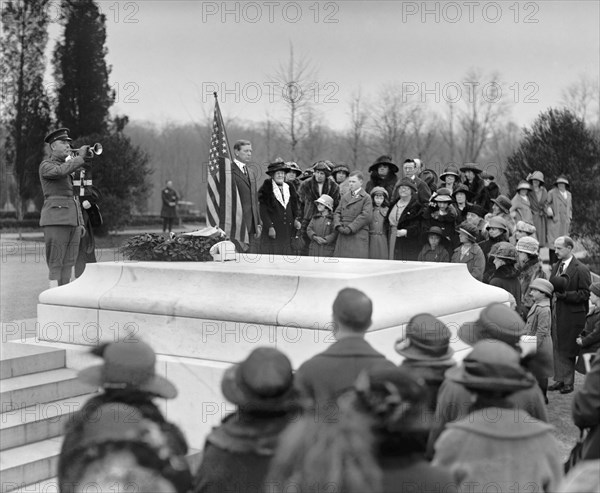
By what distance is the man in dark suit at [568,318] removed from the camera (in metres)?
8.42

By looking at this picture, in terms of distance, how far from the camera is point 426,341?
178 inches

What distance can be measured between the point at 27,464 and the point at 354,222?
234 inches

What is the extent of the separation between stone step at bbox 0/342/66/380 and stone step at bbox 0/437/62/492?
1014 millimetres

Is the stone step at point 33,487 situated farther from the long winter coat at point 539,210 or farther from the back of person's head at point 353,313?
the long winter coat at point 539,210

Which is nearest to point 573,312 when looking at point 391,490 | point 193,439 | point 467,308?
point 467,308

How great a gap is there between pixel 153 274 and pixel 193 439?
5.38 ft

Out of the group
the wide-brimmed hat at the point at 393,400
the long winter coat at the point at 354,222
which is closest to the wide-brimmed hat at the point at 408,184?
the long winter coat at the point at 354,222

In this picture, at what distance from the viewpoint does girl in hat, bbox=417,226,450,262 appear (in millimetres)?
9883

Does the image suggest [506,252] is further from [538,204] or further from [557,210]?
[557,210]

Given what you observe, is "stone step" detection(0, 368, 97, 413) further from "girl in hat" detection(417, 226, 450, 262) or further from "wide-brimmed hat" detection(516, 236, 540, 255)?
"wide-brimmed hat" detection(516, 236, 540, 255)

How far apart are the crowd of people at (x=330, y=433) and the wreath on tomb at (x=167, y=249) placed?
14.2 ft

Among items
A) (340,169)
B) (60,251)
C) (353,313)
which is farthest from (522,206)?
(353,313)

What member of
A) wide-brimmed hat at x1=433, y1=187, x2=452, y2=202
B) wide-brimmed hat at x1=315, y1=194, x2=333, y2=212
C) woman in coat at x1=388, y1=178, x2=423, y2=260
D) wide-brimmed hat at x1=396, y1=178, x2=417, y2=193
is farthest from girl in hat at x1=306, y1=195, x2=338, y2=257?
wide-brimmed hat at x1=433, y1=187, x2=452, y2=202

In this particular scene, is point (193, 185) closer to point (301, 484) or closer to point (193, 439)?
point (193, 439)
